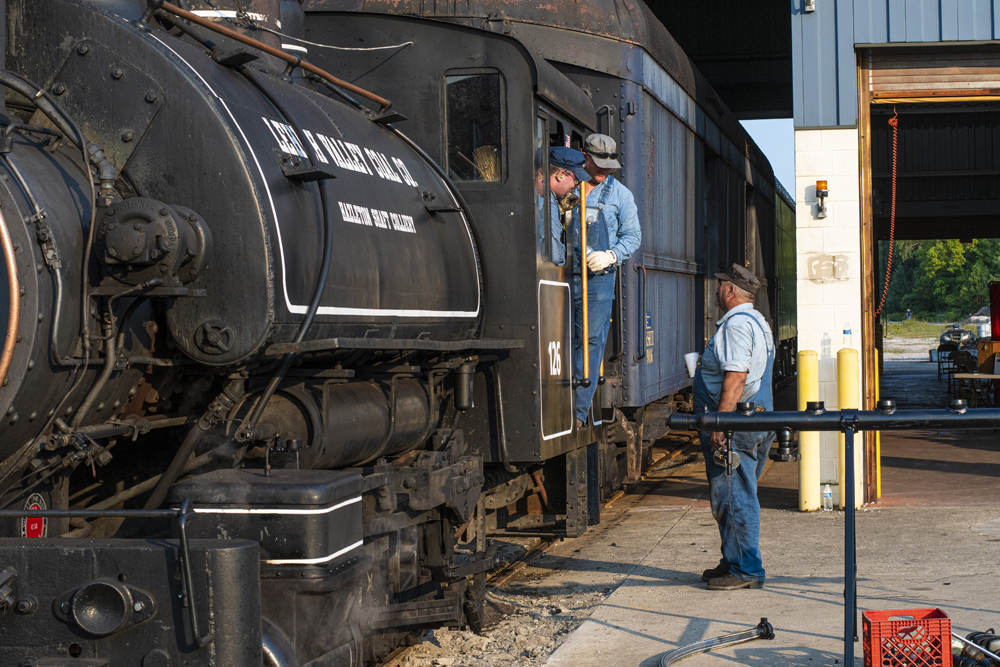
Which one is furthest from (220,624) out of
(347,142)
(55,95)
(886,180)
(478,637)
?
(886,180)

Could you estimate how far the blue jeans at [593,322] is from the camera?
6.91 metres

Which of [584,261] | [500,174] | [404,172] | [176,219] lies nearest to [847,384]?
[584,261]

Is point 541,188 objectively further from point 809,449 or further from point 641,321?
point 809,449

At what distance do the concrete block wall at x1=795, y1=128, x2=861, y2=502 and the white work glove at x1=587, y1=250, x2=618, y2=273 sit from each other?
3.03 m

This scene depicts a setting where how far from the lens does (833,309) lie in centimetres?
942

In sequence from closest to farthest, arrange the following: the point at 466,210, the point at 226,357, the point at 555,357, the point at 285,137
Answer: the point at 226,357
the point at 285,137
the point at 466,210
the point at 555,357

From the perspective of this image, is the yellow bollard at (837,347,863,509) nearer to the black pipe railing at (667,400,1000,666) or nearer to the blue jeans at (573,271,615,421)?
the blue jeans at (573,271,615,421)

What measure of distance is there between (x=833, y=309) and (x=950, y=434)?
6623 mm

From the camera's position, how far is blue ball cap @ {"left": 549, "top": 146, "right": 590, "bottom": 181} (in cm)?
657

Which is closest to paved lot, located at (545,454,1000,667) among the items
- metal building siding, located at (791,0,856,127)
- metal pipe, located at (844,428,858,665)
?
metal pipe, located at (844,428,858,665)

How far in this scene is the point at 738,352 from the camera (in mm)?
6488

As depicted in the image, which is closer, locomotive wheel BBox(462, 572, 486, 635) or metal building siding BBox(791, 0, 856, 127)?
locomotive wheel BBox(462, 572, 486, 635)

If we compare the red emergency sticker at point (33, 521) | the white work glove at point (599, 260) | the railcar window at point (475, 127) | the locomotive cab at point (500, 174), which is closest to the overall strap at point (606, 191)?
the white work glove at point (599, 260)

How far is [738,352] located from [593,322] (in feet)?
3.27
